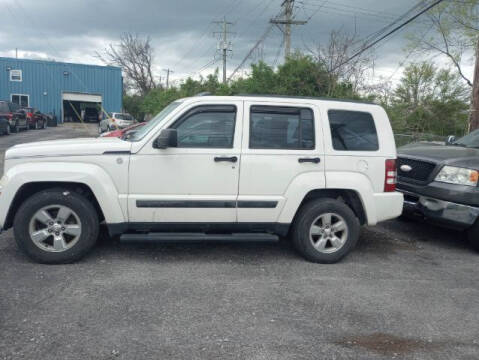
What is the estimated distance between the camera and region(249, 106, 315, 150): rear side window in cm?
507

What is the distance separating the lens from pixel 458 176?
5945mm

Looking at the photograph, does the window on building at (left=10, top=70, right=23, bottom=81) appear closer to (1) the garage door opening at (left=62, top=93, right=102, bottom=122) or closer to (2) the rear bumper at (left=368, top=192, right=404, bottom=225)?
(1) the garage door opening at (left=62, top=93, right=102, bottom=122)

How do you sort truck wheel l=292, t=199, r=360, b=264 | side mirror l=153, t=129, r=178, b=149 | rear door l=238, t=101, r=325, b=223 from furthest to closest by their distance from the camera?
1. truck wheel l=292, t=199, r=360, b=264
2. rear door l=238, t=101, r=325, b=223
3. side mirror l=153, t=129, r=178, b=149

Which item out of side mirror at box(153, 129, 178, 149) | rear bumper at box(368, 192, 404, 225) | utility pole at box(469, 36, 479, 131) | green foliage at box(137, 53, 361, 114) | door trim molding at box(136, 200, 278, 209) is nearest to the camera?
side mirror at box(153, 129, 178, 149)

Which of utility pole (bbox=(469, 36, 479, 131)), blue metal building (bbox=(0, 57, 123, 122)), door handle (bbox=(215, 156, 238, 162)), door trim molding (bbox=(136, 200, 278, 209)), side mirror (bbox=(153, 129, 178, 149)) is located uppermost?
blue metal building (bbox=(0, 57, 123, 122))

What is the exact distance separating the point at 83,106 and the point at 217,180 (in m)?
42.5

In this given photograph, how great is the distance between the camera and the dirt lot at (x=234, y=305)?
3307 mm

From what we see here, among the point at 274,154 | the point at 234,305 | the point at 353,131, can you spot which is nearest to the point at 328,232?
the point at 274,154

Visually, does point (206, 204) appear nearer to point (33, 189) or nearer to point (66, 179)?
point (66, 179)

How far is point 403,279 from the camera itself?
16.1ft

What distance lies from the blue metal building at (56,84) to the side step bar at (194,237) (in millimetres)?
36928

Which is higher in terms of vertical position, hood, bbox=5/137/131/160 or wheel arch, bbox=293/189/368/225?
hood, bbox=5/137/131/160

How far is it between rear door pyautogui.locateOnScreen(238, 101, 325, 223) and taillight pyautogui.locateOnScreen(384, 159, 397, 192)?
84 cm

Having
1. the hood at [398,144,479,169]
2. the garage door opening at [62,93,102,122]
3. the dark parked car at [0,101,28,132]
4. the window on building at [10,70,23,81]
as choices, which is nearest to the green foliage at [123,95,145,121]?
the garage door opening at [62,93,102,122]
